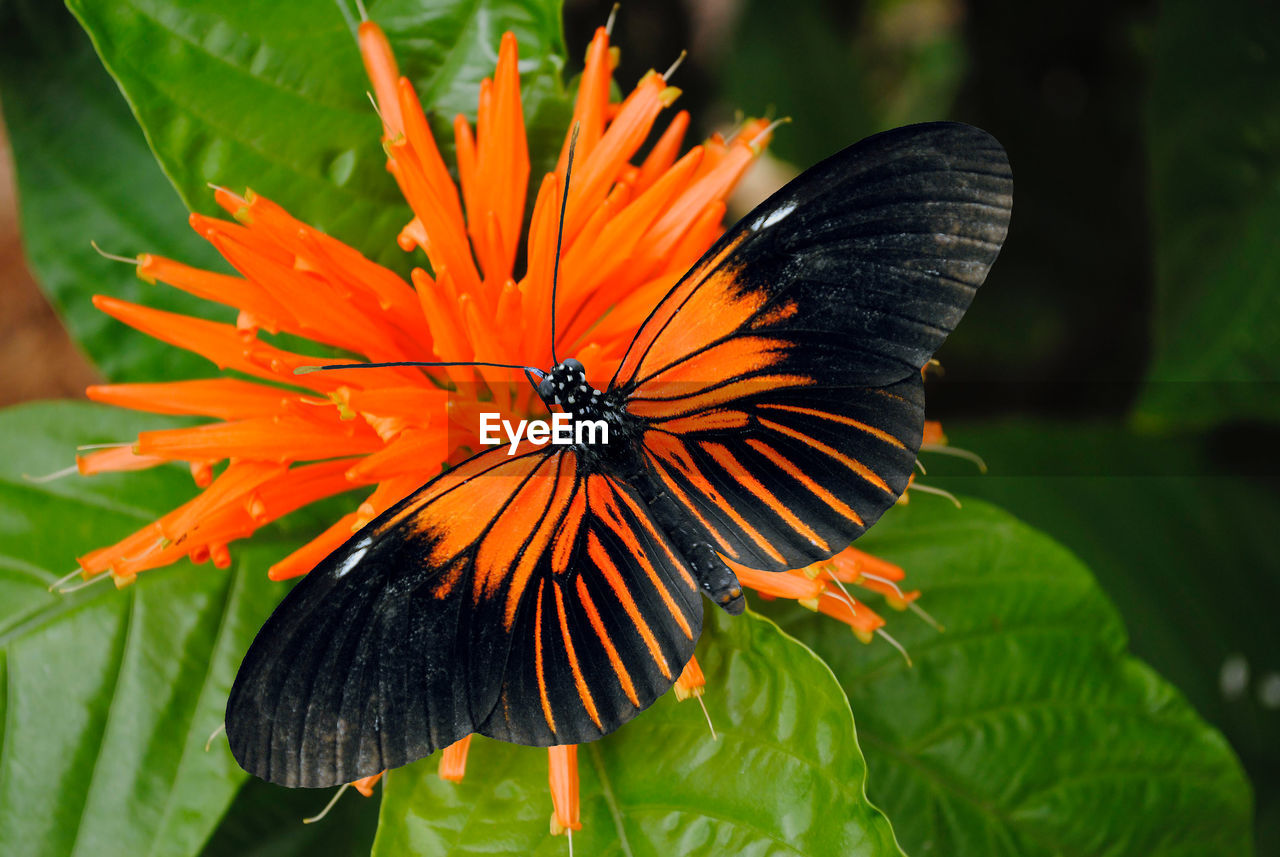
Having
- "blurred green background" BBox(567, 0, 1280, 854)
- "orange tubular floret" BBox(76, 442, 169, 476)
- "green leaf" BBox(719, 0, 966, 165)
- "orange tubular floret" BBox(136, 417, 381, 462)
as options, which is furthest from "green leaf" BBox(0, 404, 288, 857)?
"green leaf" BBox(719, 0, 966, 165)

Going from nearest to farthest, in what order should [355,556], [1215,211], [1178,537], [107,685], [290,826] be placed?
[355,556], [107,685], [290,826], [1215,211], [1178,537]

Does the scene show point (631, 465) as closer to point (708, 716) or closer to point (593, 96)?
point (708, 716)

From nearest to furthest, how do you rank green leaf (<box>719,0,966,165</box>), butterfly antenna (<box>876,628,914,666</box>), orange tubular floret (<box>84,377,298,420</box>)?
orange tubular floret (<box>84,377,298,420</box>) → butterfly antenna (<box>876,628,914,666</box>) → green leaf (<box>719,0,966,165</box>)

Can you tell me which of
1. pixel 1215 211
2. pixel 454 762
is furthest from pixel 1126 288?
pixel 454 762

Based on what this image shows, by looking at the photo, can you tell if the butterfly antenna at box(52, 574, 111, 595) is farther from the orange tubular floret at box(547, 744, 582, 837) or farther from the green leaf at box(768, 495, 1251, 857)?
the green leaf at box(768, 495, 1251, 857)

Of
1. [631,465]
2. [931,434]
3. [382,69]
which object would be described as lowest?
[931,434]

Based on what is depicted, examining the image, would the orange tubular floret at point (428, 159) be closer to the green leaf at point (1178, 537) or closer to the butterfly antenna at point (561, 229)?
the butterfly antenna at point (561, 229)
